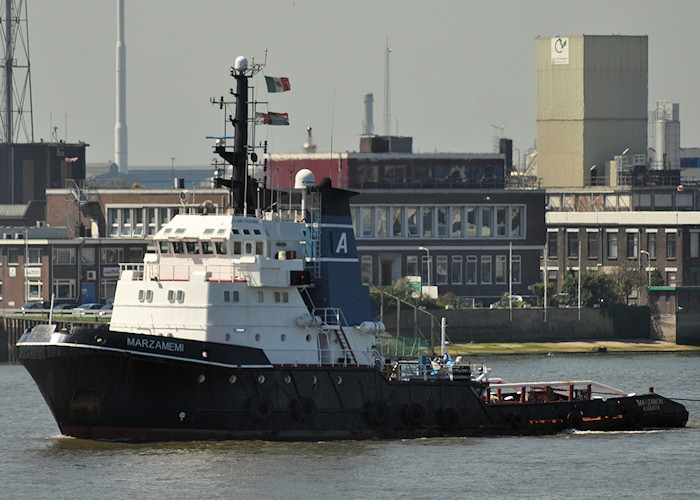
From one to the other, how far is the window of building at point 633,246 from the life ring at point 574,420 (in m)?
75.6

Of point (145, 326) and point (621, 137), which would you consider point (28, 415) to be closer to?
point (145, 326)

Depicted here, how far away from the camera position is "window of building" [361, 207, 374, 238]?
12362 centimetres

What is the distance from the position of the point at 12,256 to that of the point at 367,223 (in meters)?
29.2

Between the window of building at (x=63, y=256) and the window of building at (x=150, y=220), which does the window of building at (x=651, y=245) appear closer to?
the window of building at (x=150, y=220)

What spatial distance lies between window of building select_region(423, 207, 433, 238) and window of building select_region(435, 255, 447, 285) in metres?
2.09

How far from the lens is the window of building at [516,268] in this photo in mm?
124250

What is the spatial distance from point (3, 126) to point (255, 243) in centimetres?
10255

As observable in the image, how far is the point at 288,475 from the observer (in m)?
47.8

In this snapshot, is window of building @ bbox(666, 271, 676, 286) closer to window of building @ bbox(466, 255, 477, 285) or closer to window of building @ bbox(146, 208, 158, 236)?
window of building @ bbox(466, 255, 477, 285)

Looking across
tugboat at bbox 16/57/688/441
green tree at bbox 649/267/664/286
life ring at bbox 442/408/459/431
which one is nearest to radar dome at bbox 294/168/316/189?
tugboat at bbox 16/57/688/441

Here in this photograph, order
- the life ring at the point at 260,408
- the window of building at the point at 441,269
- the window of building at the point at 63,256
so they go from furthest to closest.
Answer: the window of building at the point at 441,269, the window of building at the point at 63,256, the life ring at the point at 260,408

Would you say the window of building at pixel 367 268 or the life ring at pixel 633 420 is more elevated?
the window of building at pixel 367 268

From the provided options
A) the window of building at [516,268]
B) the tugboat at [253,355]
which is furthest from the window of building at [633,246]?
the tugboat at [253,355]

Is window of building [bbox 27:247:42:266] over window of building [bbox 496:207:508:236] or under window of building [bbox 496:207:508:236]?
under
